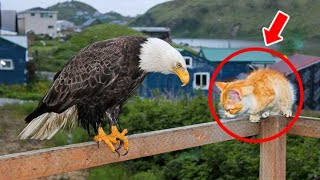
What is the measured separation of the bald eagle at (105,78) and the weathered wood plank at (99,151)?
0.04 meters

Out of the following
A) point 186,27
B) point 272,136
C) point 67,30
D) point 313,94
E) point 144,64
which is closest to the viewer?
point 144,64

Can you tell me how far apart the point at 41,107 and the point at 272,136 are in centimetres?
71

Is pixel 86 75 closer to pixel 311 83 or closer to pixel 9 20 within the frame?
pixel 311 83

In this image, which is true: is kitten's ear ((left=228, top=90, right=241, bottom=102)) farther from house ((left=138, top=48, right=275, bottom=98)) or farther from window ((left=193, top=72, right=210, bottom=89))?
window ((left=193, top=72, right=210, bottom=89))

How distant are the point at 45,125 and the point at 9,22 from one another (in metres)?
7.44

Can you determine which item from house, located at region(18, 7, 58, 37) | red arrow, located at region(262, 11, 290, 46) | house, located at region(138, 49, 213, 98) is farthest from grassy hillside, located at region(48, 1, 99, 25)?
red arrow, located at region(262, 11, 290, 46)

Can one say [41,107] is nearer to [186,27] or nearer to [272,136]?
[272,136]

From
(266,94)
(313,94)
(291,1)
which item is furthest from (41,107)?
(313,94)

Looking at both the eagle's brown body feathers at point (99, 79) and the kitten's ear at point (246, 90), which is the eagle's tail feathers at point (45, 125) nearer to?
the eagle's brown body feathers at point (99, 79)

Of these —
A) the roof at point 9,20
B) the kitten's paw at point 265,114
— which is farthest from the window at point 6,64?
the kitten's paw at point 265,114

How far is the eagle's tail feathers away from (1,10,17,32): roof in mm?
6436

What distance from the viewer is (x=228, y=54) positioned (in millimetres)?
3258

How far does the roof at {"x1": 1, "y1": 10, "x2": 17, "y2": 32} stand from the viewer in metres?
7.78

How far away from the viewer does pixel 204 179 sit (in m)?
3.09
